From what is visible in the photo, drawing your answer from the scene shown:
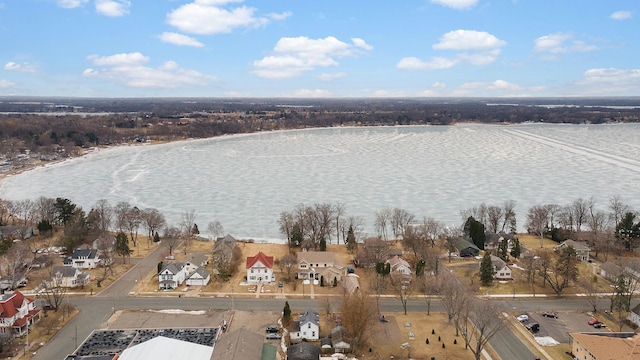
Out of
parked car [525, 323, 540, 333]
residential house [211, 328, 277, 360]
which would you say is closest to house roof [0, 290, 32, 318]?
residential house [211, 328, 277, 360]

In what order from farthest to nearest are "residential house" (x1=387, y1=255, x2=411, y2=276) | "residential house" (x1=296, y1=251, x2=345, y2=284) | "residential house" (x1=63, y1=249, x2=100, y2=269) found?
"residential house" (x1=63, y1=249, x2=100, y2=269) < "residential house" (x1=387, y1=255, x2=411, y2=276) < "residential house" (x1=296, y1=251, x2=345, y2=284)

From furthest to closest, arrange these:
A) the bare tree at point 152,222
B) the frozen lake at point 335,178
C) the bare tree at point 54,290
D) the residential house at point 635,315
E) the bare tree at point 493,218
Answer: the frozen lake at point 335,178, the bare tree at point 493,218, the bare tree at point 152,222, the bare tree at point 54,290, the residential house at point 635,315

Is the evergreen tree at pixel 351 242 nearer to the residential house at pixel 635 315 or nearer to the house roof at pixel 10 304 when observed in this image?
the residential house at pixel 635 315

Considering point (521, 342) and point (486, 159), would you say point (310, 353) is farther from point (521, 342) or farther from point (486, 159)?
point (486, 159)

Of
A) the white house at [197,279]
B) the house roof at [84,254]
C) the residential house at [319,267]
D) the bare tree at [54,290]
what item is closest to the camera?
the bare tree at [54,290]

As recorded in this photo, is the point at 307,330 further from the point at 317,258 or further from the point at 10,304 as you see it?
the point at 10,304

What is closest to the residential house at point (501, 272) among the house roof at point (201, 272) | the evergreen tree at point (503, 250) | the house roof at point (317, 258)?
the evergreen tree at point (503, 250)

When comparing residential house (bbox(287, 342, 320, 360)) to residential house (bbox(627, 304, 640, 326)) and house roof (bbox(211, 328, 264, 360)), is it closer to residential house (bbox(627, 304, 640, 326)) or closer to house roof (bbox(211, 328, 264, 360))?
house roof (bbox(211, 328, 264, 360))
